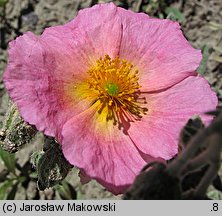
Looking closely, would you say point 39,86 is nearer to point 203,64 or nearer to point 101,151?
point 101,151

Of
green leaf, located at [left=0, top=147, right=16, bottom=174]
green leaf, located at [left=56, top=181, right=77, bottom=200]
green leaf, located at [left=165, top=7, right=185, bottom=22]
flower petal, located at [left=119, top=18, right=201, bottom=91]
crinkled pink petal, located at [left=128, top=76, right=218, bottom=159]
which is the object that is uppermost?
flower petal, located at [left=119, top=18, right=201, bottom=91]

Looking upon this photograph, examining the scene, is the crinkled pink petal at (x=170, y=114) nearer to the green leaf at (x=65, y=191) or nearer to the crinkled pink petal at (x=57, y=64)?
the crinkled pink petal at (x=57, y=64)

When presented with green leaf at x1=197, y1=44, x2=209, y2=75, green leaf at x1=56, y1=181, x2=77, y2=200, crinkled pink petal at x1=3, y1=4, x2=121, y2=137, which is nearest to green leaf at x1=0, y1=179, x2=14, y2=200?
green leaf at x1=56, y1=181, x2=77, y2=200

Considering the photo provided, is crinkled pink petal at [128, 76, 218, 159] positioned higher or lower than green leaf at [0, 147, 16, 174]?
higher

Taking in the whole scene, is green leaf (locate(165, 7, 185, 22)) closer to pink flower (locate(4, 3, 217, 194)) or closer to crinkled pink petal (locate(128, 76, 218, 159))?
pink flower (locate(4, 3, 217, 194))

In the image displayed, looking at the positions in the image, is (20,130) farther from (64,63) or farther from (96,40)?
(96,40)

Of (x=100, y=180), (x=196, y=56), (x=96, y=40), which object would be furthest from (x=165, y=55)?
(x=100, y=180)

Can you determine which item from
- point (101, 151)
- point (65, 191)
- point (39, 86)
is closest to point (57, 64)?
point (39, 86)
